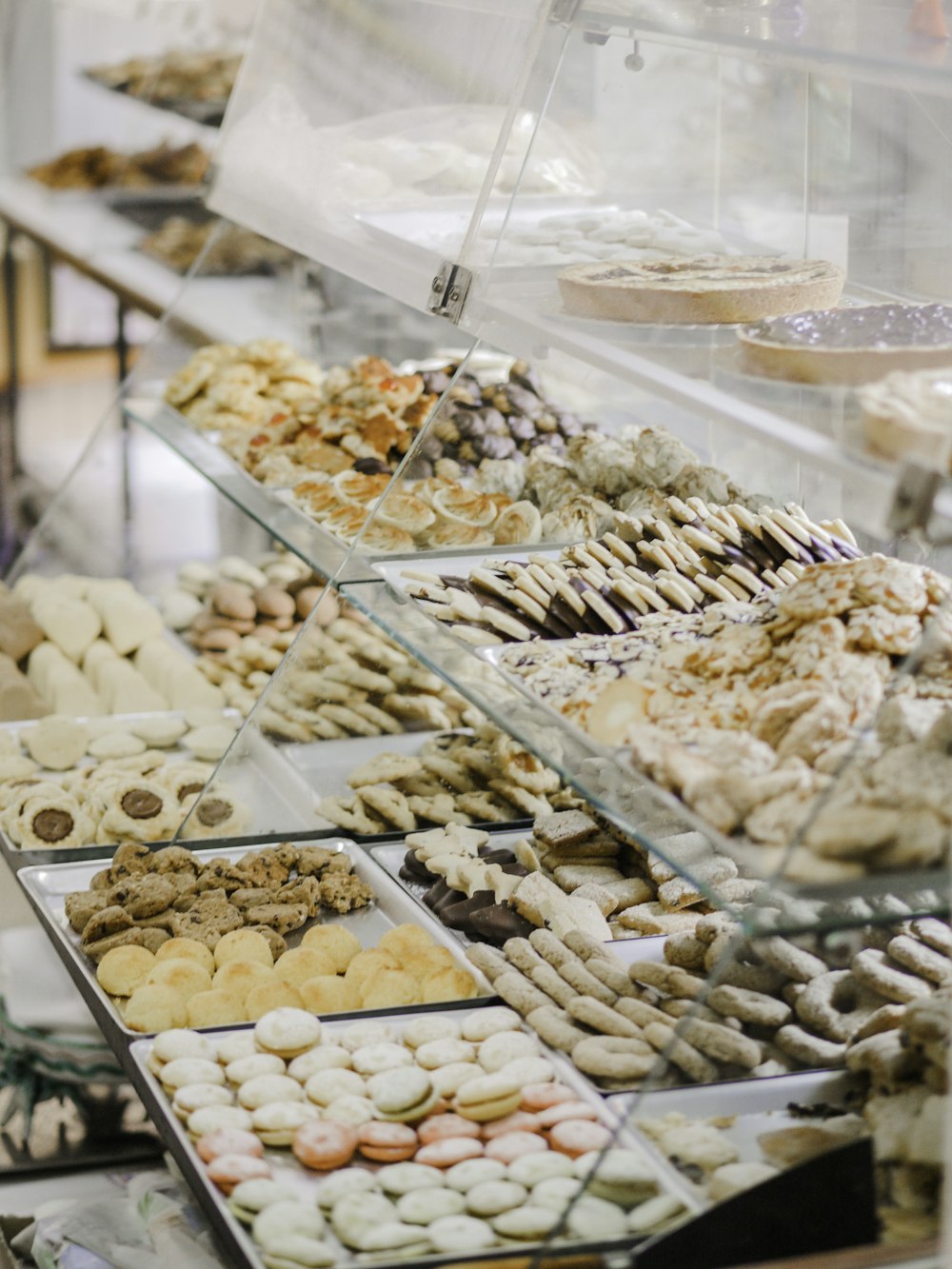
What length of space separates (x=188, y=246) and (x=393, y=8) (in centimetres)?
163

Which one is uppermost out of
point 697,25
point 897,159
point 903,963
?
point 697,25

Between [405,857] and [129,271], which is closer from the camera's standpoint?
[405,857]

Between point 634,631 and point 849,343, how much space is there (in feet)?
1.35

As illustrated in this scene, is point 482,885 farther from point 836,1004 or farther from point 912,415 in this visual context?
point 912,415

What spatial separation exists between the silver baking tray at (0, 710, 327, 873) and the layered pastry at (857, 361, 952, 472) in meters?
1.20

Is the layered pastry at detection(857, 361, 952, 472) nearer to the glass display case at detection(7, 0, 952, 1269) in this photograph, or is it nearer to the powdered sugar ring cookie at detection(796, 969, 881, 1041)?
the glass display case at detection(7, 0, 952, 1269)

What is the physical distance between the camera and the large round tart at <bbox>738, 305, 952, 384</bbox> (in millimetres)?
1349

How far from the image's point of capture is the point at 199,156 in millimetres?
4039

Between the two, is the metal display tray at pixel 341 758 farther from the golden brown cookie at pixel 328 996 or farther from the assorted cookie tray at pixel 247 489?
the golden brown cookie at pixel 328 996

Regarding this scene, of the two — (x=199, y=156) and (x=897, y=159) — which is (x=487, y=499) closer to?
(x=897, y=159)

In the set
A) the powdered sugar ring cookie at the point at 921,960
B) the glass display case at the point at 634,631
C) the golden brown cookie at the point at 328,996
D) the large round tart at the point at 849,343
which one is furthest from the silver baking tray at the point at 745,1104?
the large round tart at the point at 849,343

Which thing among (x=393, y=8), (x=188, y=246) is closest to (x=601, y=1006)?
(x=393, y=8)

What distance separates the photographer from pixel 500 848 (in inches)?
85.5

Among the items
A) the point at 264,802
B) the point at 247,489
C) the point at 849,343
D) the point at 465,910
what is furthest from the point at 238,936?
the point at 849,343
